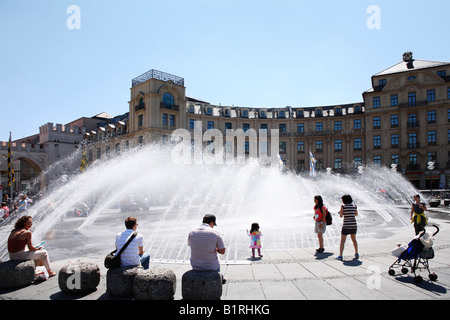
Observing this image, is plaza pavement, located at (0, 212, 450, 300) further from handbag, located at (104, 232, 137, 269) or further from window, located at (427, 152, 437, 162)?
window, located at (427, 152, 437, 162)

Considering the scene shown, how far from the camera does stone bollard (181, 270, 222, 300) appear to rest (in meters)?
5.53

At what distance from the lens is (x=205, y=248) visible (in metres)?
5.86

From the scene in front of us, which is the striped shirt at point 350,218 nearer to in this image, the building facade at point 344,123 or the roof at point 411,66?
the building facade at point 344,123

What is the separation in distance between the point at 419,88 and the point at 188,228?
53304 millimetres

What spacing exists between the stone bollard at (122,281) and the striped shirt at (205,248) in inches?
47.5

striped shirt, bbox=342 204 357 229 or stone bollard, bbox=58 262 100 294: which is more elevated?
striped shirt, bbox=342 204 357 229

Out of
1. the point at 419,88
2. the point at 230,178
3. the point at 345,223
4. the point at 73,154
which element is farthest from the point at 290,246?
the point at 73,154

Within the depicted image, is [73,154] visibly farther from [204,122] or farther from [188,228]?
[188,228]

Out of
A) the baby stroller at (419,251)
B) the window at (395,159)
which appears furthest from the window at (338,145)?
the baby stroller at (419,251)

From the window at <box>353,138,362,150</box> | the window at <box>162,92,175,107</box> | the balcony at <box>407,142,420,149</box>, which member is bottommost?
the balcony at <box>407,142,420,149</box>

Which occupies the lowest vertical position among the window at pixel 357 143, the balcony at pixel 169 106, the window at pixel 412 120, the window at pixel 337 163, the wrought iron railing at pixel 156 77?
the window at pixel 337 163

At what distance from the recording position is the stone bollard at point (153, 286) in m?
5.62

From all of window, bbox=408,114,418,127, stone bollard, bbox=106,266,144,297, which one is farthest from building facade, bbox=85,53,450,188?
stone bollard, bbox=106,266,144,297

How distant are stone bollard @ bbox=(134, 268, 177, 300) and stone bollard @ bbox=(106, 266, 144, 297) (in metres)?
0.37
